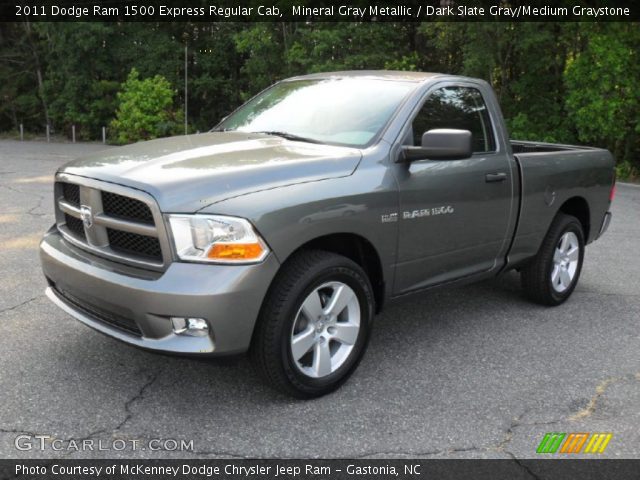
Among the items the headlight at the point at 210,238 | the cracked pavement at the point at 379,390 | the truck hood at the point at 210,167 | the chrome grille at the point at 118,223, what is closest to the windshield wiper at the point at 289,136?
the truck hood at the point at 210,167

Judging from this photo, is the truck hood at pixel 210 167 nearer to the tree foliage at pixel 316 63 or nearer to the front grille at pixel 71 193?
the front grille at pixel 71 193

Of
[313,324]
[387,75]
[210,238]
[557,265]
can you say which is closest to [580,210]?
[557,265]

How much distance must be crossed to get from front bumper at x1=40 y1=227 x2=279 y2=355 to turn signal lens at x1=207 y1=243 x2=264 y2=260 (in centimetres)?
5

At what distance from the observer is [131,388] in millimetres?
3701

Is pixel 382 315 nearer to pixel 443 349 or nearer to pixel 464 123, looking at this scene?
pixel 443 349

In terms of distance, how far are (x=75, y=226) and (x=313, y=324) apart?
5.01 feet

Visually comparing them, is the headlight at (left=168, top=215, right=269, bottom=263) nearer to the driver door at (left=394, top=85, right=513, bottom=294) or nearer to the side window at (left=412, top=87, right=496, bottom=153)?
the driver door at (left=394, top=85, right=513, bottom=294)

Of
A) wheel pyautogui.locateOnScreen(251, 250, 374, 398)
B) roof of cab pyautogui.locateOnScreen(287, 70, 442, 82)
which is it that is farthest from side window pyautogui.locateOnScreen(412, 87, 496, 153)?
wheel pyautogui.locateOnScreen(251, 250, 374, 398)

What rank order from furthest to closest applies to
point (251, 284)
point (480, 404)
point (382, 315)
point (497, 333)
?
point (382, 315), point (497, 333), point (480, 404), point (251, 284)

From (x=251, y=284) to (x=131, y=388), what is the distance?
1.09m

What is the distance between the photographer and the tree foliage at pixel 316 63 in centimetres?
1603

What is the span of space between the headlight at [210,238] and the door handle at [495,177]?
2.09 m

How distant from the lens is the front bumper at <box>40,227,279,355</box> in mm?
3109

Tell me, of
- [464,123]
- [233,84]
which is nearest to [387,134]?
[464,123]
